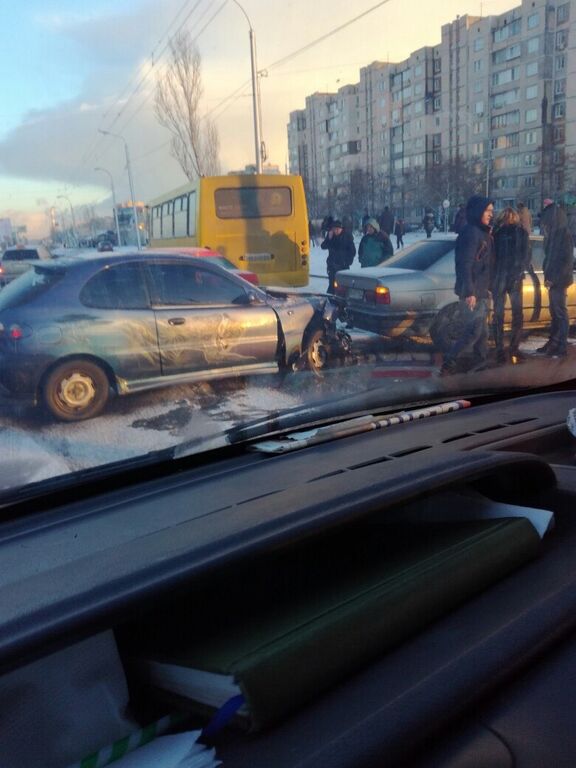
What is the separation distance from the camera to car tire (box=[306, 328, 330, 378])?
381cm

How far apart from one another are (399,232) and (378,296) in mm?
628

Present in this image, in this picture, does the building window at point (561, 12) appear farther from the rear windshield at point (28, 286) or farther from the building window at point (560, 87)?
the rear windshield at point (28, 286)

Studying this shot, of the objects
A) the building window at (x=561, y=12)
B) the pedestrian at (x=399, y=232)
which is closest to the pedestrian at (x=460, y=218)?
the pedestrian at (x=399, y=232)

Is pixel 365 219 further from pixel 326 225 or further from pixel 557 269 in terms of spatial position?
pixel 557 269

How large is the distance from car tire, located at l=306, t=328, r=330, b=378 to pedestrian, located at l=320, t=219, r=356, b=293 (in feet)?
1.63

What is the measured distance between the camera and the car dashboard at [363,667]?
3.50 ft

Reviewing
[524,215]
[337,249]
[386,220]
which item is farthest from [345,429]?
[524,215]

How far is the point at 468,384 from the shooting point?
3889 mm

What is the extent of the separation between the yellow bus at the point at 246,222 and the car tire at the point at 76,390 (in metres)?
0.78

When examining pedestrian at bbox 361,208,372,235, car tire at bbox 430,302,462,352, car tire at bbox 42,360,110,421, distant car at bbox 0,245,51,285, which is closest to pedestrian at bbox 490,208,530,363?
car tire at bbox 430,302,462,352

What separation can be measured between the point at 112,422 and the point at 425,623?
6.58 feet

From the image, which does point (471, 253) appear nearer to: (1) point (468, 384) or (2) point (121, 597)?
(1) point (468, 384)

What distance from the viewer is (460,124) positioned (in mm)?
4582

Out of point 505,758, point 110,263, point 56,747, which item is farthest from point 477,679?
point 110,263
